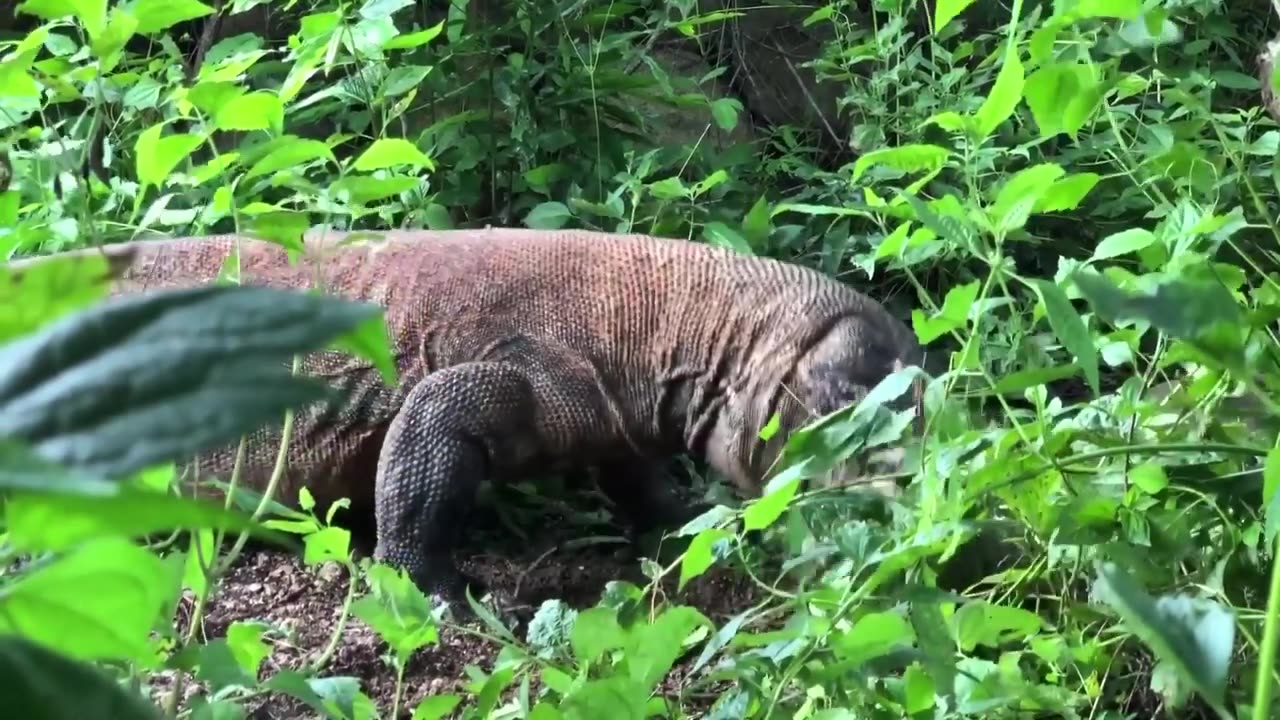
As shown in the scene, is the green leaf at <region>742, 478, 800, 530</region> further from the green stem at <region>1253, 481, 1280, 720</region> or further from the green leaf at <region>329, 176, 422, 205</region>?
the green stem at <region>1253, 481, 1280, 720</region>

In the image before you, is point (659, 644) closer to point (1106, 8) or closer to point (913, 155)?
point (913, 155)

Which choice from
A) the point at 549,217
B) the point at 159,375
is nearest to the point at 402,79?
the point at 549,217

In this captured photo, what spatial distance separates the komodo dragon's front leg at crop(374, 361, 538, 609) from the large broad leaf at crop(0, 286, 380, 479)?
1.88 m

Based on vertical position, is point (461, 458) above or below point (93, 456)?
below

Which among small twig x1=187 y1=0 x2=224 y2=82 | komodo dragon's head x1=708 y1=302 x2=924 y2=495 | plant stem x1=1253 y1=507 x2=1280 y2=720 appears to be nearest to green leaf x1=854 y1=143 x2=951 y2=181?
plant stem x1=1253 y1=507 x2=1280 y2=720

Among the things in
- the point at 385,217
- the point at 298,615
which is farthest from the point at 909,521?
the point at 385,217

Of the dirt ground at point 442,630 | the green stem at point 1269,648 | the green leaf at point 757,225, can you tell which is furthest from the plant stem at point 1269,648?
the green leaf at point 757,225

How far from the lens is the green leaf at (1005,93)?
100 cm

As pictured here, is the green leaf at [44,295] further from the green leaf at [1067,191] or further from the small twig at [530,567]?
the small twig at [530,567]

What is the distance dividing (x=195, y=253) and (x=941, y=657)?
1.80 metres

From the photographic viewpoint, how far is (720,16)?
3.08 m

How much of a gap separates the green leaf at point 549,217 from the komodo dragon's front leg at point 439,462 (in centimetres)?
59

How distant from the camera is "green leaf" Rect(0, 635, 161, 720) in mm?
251

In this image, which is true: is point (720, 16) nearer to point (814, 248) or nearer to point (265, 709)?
point (814, 248)
